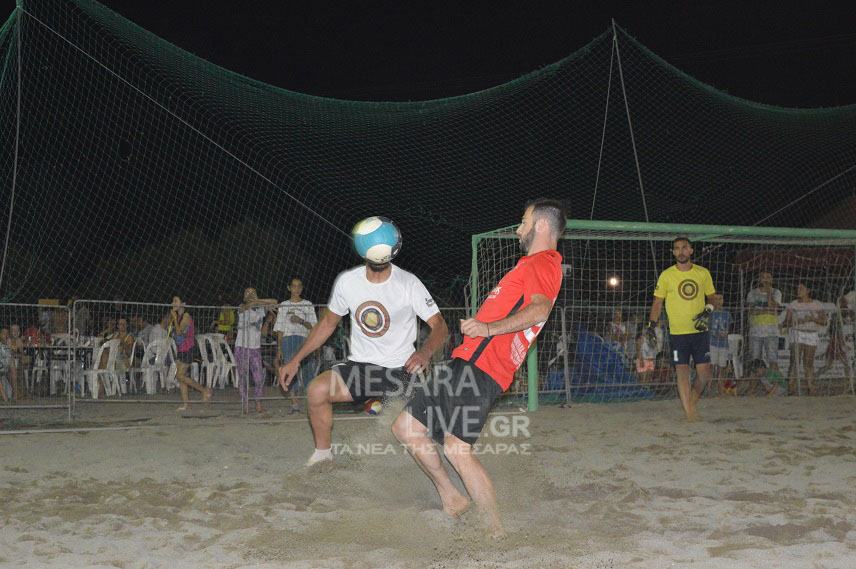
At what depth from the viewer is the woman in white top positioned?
1109cm

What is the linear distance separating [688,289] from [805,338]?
399 cm

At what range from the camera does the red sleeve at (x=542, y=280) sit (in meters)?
3.98

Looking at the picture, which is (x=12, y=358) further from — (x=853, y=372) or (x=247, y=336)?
(x=853, y=372)

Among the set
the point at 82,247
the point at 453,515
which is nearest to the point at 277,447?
the point at 453,515

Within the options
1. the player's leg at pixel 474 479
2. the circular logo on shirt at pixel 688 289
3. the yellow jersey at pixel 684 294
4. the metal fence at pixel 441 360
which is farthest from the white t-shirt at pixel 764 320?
the player's leg at pixel 474 479

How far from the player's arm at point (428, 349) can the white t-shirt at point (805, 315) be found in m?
7.83

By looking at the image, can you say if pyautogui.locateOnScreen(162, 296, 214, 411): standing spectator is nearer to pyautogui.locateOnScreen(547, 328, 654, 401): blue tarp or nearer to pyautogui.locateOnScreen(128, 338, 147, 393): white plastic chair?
A: pyautogui.locateOnScreen(128, 338, 147, 393): white plastic chair

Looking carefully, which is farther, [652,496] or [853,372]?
[853,372]

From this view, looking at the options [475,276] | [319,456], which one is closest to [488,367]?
[319,456]

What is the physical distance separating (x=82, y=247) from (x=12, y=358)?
596cm

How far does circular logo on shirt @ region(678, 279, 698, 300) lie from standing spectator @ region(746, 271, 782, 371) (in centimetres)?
327

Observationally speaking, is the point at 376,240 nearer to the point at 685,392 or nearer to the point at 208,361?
the point at 685,392

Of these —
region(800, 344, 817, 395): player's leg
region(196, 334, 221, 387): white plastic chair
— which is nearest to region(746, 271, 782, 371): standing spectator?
region(800, 344, 817, 395): player's leg

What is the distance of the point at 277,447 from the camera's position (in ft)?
22.5
